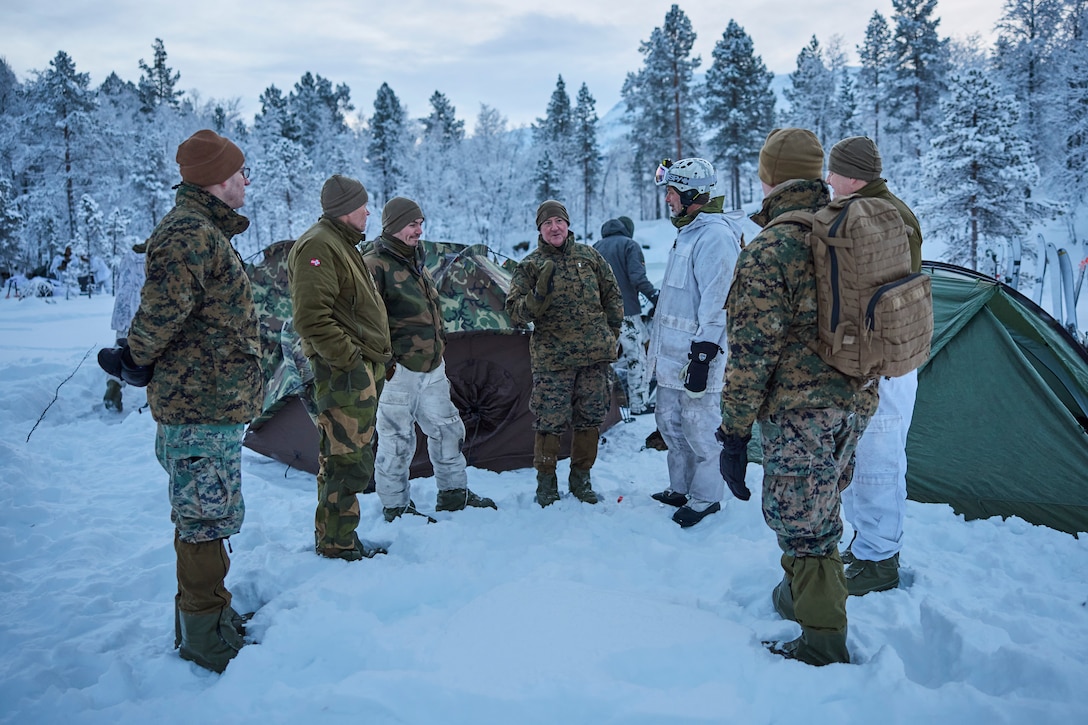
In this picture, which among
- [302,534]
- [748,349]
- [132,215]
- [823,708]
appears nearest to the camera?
[823,708]

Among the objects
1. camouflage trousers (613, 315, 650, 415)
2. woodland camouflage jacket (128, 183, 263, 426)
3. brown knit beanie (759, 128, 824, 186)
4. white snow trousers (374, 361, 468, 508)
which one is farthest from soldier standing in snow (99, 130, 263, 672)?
camouflage trousers (613, 315, 650, 415)

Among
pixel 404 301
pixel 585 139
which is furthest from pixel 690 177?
pixel 585 139

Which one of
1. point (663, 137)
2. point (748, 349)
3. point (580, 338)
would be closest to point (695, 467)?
point (580, 338)

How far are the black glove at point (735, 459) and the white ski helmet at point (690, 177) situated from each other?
2.16 m

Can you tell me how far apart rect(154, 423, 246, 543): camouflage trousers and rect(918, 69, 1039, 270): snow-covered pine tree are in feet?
69.6

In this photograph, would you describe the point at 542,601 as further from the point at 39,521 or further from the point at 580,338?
the point at 39,521

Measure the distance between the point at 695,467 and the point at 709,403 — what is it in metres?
0.51

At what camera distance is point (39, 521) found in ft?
14.3

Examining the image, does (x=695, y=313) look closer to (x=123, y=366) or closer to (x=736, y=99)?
(x=123, y=366)

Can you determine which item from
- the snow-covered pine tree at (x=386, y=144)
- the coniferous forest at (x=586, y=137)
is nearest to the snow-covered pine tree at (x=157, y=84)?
the coniferous forest at (x=586, y=137)

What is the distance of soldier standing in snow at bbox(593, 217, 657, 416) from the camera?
676 centimetres

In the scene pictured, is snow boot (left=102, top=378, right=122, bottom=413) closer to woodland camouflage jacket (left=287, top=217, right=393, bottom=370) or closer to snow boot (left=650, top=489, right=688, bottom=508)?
woodland camouflage jacket (left=287, top=217, right=393, bottom=370)

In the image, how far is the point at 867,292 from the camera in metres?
2.30

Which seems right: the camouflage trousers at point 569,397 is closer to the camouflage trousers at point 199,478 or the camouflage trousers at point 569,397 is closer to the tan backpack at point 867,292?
the camouflage trousers at point 199,478
